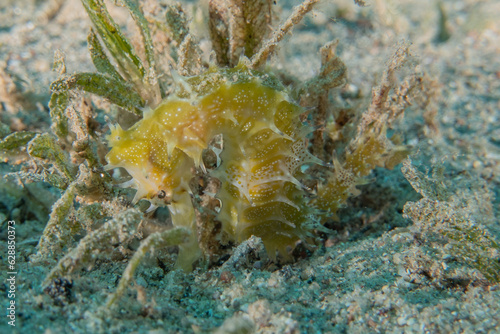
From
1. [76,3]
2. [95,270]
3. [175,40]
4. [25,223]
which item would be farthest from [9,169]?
[76,3]

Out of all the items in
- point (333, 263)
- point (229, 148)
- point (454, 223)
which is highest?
point (229, 148)

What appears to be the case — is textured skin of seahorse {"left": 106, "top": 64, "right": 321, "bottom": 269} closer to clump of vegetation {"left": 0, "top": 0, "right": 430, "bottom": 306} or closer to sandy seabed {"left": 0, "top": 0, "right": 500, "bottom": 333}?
clump of vegetation {"left": 0, "top": 0, "right": 430, "bottom": 306}

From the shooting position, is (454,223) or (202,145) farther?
(454,223)

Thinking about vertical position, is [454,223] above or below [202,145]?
below

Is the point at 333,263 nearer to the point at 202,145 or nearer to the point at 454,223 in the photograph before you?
the point at 454,223

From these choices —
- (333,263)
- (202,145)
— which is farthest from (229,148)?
(333,263)

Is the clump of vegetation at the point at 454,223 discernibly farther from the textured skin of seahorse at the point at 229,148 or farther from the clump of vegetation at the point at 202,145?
the textured skin of seahorse at the point at 229,148

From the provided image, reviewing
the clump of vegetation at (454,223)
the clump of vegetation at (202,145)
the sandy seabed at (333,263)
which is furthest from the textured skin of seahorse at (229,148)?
the clump of vegetation at (454,223)

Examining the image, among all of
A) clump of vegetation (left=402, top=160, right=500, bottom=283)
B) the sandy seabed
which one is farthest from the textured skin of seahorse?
clump of vegetation (left=402, top=160, right=500, bottom=283)
